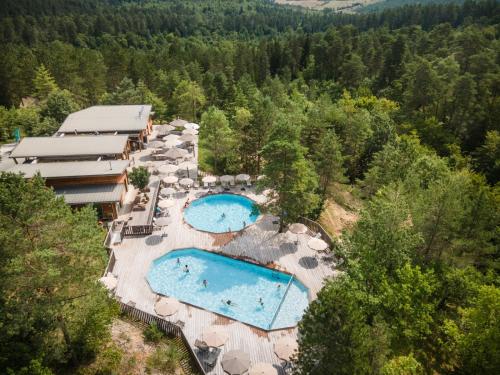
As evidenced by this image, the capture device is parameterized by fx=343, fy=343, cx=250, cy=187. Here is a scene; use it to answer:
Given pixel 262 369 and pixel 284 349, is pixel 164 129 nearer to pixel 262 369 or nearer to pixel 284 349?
pixel 284 349

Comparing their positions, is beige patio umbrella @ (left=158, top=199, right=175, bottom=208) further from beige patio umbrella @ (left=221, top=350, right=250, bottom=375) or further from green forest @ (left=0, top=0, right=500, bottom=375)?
beige patio umbrella @ (left=221, top=350, right=250, bottom=375)

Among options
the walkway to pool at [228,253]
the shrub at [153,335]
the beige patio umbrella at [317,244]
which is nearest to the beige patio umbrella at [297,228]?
the walkway to pool at [228,253]

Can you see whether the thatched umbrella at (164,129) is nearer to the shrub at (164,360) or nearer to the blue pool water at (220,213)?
the blue pool water at (220,213)

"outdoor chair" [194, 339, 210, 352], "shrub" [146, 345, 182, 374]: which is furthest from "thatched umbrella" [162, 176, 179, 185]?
"shrub" [146, 345, 182, 374]

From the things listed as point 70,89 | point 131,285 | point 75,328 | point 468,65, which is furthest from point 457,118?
point 70,89

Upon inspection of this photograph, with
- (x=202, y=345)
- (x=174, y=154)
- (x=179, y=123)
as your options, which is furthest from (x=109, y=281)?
(x=179, y=123)

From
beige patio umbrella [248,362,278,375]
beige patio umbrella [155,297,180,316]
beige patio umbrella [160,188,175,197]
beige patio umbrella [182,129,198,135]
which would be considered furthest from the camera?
beige patio umbrella [182,129,198,135]

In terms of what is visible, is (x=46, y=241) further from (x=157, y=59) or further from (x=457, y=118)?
(x=157, y=59)
